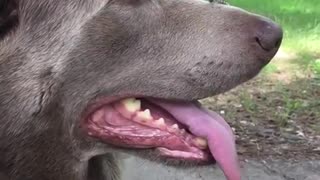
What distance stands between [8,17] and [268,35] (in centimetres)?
103

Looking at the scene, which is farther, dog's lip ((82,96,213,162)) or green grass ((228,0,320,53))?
green grass ((228,0,320,53))

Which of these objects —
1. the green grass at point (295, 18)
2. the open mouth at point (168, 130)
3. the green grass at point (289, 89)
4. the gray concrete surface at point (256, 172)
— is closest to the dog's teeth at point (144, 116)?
the open mouth at point (168, 130)

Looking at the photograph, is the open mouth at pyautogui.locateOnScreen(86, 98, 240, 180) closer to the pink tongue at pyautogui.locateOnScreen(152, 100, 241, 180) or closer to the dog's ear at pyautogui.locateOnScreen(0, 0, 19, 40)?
the pink tongue at pyautogui.locateOnScreen(152, 100, 241, 180)

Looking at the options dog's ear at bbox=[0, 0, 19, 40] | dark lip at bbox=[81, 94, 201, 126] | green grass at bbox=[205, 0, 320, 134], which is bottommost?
green grass at bbox=[205, 0, 320, 134]

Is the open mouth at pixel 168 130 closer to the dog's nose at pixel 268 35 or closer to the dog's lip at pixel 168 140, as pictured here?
the dog's lip at pixel 168 140

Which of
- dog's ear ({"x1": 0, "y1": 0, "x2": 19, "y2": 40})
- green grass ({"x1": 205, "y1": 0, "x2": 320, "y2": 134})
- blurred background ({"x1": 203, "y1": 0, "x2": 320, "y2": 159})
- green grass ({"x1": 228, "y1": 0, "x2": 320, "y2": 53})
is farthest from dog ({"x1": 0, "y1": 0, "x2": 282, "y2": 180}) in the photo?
green grass ({"x1": 228, "y1": 0, "x2": 320, "y2": 53})

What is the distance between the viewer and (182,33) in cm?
342

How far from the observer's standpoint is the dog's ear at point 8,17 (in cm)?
331

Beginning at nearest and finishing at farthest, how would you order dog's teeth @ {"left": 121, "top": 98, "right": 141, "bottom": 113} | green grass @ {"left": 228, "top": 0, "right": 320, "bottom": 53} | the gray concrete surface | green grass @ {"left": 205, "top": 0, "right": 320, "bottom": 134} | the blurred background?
1. dog's teeth @ {"left": 121, "top": 98, "right": 141, "bottom": 113}
2. the gray concrete surface
3. the blurred background
4. green grass @ {"left": 205, "top": 0, "right": 320, "bottom": 134}
5. green grass @ {"left": 228, "top": 0, "right": 320, "bottom": 53}

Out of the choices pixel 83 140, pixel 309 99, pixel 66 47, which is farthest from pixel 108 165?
pixel 309 99

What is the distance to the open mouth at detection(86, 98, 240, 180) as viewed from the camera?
11.0ft

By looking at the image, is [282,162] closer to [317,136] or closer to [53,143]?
[317,136]

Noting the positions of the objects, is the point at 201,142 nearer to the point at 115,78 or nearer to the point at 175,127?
the point at 175,127

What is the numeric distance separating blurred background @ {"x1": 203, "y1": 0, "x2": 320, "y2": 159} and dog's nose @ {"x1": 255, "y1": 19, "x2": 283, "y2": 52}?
2.69m
